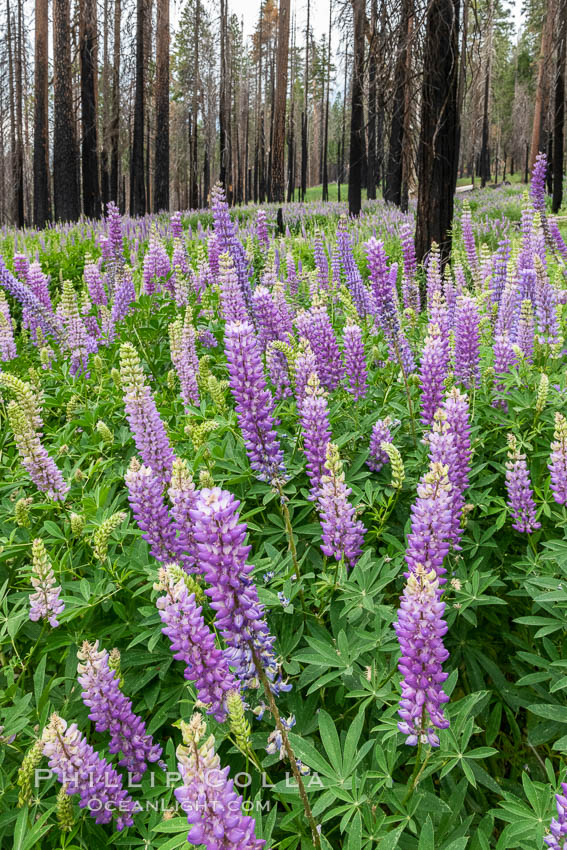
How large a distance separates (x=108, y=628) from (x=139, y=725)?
56cm

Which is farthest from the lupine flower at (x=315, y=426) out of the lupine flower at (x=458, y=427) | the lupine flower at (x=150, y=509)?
the lupine flower at (x=150, y=509)

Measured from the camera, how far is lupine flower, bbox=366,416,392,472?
258cm

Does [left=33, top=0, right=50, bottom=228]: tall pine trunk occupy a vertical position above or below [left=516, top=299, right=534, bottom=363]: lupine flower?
above

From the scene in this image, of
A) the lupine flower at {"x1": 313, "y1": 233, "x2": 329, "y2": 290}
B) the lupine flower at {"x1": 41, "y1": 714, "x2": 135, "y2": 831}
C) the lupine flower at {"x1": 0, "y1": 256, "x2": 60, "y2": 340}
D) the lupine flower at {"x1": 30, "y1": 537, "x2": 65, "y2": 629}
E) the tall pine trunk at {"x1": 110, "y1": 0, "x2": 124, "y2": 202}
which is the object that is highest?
the tall pine trunk at {"x1": 110, "y1": 0, "x2": 124, "y2": 202}

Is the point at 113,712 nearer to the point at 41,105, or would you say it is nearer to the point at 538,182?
the point at 538,182

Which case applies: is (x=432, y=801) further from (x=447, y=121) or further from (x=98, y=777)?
(x=447, y=121)

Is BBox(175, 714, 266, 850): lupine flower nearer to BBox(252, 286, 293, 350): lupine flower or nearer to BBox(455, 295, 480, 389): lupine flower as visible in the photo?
BBox(455, 295, 480, 389): lupine flower

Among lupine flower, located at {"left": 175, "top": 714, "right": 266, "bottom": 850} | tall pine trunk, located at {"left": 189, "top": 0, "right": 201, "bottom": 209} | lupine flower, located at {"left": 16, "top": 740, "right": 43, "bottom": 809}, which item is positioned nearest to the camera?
lupine flower, located at {"left": 175, "top": 714, "right": 266, "bottom": 850}

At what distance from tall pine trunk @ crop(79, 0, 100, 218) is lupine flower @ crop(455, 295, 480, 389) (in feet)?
57.4

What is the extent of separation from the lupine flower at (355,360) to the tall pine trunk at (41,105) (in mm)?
19666

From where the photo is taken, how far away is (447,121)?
600 cm

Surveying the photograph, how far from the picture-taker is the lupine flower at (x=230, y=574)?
1203 millimetres

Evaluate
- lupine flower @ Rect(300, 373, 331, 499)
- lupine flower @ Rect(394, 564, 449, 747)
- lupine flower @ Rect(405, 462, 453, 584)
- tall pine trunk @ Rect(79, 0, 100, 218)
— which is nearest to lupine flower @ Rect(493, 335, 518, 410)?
lupine flower @ Rect(300, 373, 331, 499)

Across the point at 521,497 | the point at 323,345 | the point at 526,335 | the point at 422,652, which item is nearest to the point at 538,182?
the point at 526,335
